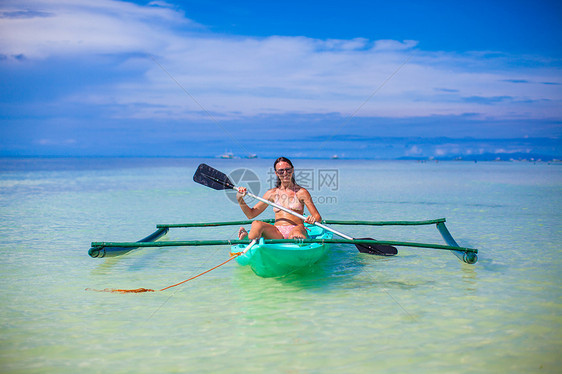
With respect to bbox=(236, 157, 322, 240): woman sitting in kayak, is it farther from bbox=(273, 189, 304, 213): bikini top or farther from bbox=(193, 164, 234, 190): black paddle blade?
bbox=(193, 164, 234, 190): black paddle blade

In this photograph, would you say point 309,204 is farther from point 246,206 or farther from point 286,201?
point 246,206

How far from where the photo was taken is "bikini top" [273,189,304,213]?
5988mm

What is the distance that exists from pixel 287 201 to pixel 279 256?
1.41 m

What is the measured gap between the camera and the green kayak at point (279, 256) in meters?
4.68

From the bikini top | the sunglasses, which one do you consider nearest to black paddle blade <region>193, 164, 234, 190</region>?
the bikini top

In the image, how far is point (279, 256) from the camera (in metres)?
4.76

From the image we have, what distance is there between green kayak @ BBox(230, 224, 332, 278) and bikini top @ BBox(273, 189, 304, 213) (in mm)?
917

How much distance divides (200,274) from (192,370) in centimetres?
271

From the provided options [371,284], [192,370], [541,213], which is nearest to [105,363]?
[192,370]

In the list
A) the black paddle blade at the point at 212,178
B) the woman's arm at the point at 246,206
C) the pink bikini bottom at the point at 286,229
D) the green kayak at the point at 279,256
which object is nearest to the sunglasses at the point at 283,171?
the woman's arm at the point at 246,206

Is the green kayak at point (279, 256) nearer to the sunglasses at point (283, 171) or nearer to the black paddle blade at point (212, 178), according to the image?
the sunglasses at point (283, 171)

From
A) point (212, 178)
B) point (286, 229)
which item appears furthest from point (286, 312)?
point (212, 178)

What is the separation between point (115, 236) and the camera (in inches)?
345

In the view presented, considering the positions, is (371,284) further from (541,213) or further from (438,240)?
(541,213)
